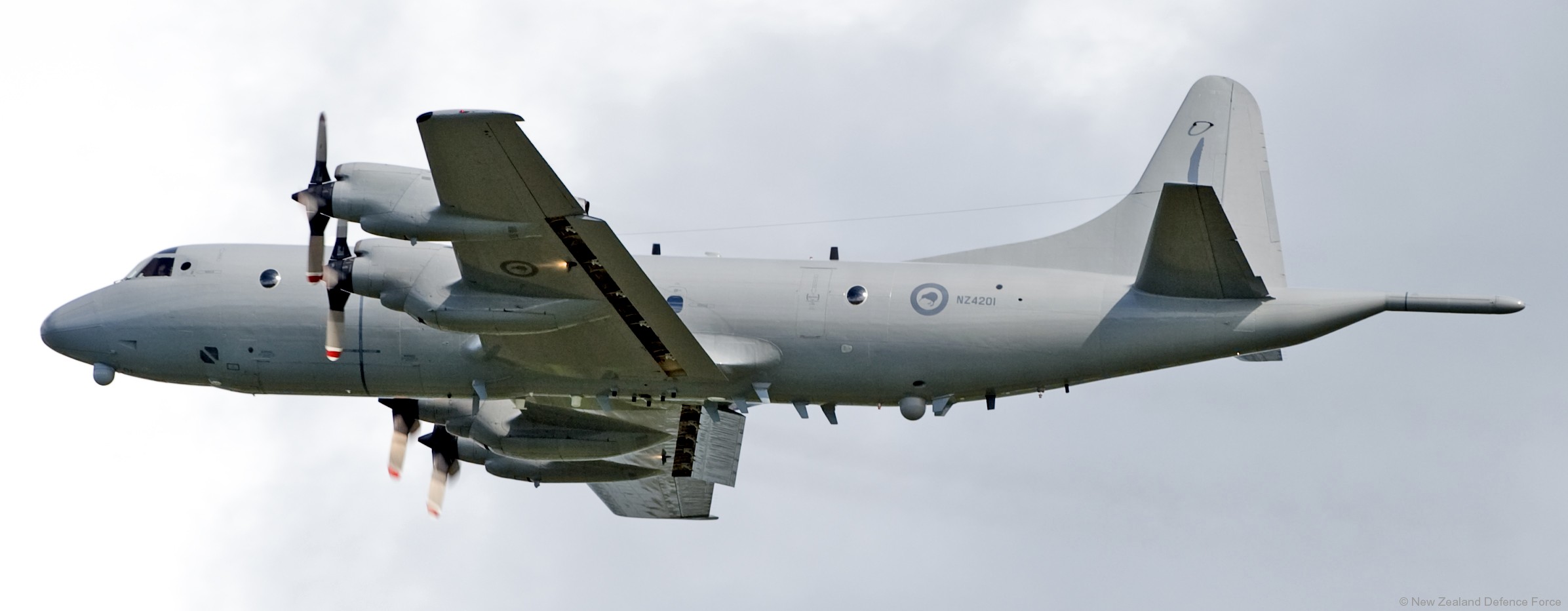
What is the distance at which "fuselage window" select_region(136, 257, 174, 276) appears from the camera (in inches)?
958

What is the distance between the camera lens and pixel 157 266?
2444 cm

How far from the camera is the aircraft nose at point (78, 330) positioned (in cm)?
2425

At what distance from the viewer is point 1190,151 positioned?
81.3 ft

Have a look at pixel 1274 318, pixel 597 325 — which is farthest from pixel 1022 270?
pixel 597 325

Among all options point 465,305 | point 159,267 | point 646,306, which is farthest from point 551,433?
point 159,267

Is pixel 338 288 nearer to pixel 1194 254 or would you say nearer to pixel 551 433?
pixel 551 433

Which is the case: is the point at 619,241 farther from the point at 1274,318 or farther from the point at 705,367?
the point at 1274,318

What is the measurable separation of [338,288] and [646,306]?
393cm

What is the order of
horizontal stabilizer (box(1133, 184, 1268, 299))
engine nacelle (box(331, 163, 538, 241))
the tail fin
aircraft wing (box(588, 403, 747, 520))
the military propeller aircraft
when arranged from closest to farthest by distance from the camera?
1. engine nacelle (box(331, 163, 538, 241))
2. horizontal stabilizer (box(1133, 184, 1268, 299))
3. the military propeller aircraft
4. the tail fin
5. aircraft wing (box(588, 403, 747, 520))

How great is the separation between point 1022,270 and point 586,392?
5.81 meters

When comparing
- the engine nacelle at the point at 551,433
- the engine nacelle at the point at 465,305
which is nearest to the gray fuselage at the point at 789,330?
the engine nacelle at the point at 465,305

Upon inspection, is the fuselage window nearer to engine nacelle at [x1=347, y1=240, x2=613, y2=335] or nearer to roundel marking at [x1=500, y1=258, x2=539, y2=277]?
engine nacelle at [x1=347, y1=240, x2=613, y2=335]

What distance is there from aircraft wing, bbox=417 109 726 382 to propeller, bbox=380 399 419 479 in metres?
4.43

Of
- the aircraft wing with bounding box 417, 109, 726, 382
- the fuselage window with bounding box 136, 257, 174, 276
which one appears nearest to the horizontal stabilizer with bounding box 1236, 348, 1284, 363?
the aircraft wing with bounding box 417, 109, 726, 382
